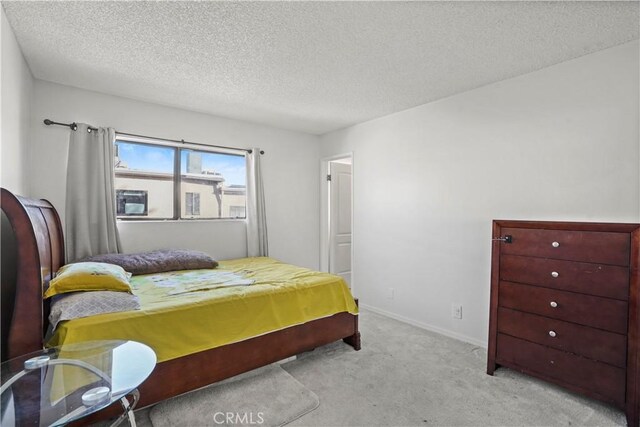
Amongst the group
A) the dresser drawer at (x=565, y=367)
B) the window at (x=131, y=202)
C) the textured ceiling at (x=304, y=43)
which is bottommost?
the dresser drawer at (x=565, y=367)

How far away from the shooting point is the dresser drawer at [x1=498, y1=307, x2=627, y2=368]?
1.80m

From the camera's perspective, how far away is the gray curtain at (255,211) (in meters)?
3.83

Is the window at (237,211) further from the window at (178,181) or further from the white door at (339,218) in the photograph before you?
the white door at (339,218)

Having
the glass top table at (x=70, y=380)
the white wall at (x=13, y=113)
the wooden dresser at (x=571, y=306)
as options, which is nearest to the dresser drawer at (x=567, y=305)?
the wooden dresser at (x=571, y=306)

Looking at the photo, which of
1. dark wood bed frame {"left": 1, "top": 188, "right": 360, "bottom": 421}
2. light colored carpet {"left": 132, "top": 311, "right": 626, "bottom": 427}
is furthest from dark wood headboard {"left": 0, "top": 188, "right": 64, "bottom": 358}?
light colored carpet {"left": 132, "top": 311, "right": 626, "bottom": 427}

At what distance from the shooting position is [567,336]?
1.98 meters

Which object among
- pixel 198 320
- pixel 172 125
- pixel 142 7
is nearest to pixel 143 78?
pixel 172 125

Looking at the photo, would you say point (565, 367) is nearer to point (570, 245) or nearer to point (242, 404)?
point (570, 245)

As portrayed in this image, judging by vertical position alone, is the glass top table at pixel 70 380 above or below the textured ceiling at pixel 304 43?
below

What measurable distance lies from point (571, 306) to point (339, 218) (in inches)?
121

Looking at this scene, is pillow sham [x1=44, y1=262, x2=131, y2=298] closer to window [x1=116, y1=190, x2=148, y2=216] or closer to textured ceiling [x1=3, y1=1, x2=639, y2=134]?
window [x1=116, y1=190, x2=148, y2=216]

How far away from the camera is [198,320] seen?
6.26 feet

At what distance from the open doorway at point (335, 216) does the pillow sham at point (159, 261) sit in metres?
1.86

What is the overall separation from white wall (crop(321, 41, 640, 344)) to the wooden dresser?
1.22 feet
